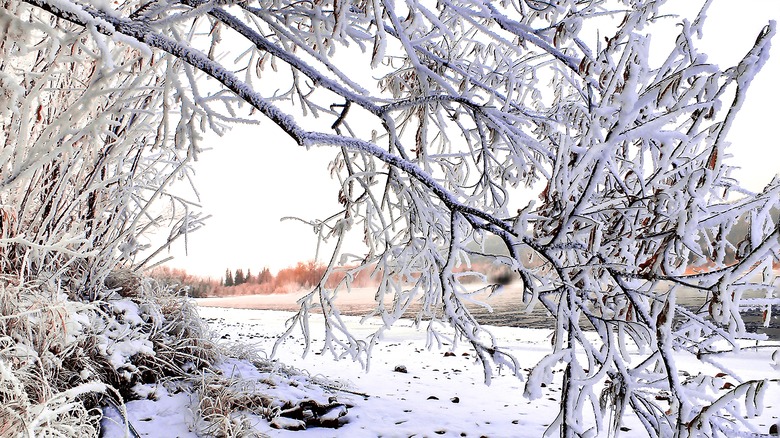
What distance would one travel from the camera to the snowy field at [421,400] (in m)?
2.58

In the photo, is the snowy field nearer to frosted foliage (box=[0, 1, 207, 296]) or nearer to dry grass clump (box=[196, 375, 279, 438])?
dry grass clump (box=[196, 375, 279, 438])

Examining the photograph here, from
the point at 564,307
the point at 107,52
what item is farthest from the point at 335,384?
the point at 107,52

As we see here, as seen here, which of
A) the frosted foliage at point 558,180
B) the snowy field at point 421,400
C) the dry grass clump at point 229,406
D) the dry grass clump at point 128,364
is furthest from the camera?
the snowy field at point 421,400

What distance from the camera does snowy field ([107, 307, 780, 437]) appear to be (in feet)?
8.47

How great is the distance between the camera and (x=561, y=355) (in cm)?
119

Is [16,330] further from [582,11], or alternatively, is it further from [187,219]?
[582,11]

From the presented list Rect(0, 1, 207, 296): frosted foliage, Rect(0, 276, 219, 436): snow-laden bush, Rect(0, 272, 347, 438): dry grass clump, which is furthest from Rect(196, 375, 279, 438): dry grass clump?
Rect(0, 1, 207, 296): frosted foliage

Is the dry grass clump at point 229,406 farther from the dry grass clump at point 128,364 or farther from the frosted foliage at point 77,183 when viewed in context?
the frosted foliage at point 77,183

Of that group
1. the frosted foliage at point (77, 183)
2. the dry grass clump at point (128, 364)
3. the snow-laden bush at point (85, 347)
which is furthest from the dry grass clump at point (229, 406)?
the frosted foliage at point (77, 183)

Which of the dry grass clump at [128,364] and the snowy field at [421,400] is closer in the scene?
the dry grass clump at [128,364]

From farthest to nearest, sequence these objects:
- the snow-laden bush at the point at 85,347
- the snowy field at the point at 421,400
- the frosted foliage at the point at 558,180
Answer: the snowy field at the point at 421,400
the snow-laden bush at the point at 85,347
the frosted foliage at the point at 558,180

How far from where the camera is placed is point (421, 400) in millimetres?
3379

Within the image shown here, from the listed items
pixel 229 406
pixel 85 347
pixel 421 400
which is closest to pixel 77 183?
pixel 85 347

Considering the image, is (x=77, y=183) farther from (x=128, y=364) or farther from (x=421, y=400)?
(x=421, y=400)
